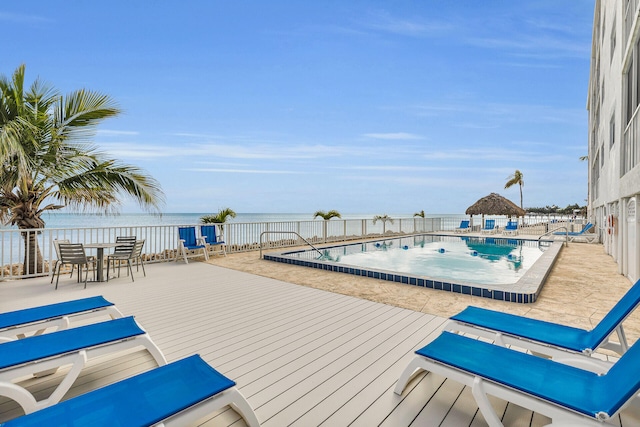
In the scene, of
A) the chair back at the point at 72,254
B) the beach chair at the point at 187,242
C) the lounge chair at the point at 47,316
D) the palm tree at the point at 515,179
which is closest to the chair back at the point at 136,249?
the chair back at the point at 72,254

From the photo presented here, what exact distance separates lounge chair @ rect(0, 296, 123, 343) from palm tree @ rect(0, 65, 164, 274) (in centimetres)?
436

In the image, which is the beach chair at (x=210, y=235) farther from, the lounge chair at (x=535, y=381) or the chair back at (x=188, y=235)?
the lounge chair at (x=535, y=381)

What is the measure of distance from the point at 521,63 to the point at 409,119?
33.0 ft

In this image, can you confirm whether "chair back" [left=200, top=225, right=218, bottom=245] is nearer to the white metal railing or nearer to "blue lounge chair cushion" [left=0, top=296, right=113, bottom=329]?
the white metal railing

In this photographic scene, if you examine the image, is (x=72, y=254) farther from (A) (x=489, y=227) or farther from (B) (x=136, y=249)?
(A) (x=489, y=227)

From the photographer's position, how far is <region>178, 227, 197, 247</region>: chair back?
838 cm

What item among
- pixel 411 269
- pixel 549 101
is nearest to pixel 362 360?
pixel 411 269

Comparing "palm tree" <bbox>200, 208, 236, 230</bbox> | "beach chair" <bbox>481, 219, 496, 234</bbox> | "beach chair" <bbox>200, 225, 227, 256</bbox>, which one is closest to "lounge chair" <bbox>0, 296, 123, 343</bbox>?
"beach chair" <bbox>200, 225, 227, 256</bbox>

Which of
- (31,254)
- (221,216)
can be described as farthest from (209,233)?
(31,254)

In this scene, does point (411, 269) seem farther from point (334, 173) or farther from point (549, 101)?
point (334, 173)

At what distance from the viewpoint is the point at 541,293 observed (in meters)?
5.00

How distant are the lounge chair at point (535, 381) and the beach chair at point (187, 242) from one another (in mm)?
7221

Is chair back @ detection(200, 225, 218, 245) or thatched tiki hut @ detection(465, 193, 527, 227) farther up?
thatched tiki hut @ detection(465, 193, 527, 227)

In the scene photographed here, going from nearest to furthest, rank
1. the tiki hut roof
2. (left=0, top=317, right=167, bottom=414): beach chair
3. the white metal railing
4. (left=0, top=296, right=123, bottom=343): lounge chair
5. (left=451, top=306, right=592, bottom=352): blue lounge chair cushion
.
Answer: (left=0, top=317, right=167, bottom=414): beach chair, (left=451, top=306, right=592, bottom=352): blue lounge chair cushion, (left=0, top=296, right=123, bottom=343): lounge chair, the white metal railing, the tiki hut roof
